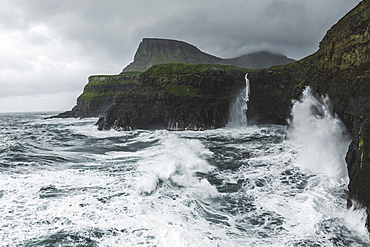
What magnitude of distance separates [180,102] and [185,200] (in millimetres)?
37484

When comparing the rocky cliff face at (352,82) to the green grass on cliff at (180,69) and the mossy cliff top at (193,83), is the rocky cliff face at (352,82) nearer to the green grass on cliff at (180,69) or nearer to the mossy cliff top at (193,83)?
the mossy cliff top at (193,83)

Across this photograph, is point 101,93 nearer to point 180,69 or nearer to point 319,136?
point 180,69

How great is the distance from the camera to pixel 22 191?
41.9 ft

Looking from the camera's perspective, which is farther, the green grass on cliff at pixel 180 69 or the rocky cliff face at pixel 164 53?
the rocky cliff face at pixel 164 53

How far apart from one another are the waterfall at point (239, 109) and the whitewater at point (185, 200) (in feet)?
94.0

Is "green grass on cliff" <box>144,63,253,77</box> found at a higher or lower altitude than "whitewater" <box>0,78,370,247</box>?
higher

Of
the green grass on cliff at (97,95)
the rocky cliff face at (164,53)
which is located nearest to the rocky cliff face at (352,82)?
the green grass on cliff at (97,95)

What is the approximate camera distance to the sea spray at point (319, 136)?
16.7m

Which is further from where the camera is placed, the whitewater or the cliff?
the cliff

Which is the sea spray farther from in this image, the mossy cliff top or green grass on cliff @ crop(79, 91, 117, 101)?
green grass on cliff @ crop(79, 91, 117, 101)

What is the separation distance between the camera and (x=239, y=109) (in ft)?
171

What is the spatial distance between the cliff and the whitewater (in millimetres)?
24531

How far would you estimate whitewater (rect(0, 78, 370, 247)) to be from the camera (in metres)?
8.59

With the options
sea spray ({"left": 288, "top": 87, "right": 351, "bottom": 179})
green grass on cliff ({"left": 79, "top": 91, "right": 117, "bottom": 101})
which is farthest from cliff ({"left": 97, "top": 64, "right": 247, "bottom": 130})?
green grass on cliff ({"left": 79, "top": 91, "right": 117, "bottom": 101})
